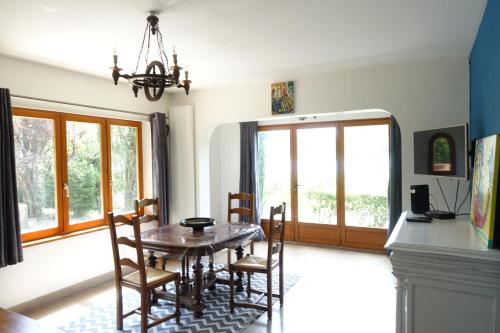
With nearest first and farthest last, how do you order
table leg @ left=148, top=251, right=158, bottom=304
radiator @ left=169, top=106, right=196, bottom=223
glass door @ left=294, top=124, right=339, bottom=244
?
table leg @ left=148, top=251, right=158, bottom=304 → radiator @ left=169, top=106, right=196, bottom=223 → glass door @ left=294, top=124, right=339, bottom=244

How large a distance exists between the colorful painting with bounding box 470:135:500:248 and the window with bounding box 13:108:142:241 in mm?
3813

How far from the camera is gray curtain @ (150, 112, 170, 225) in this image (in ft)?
14.9

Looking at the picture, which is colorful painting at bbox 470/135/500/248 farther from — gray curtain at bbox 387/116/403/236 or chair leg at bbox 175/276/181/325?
gray curtain at bbox 387/116/403/236

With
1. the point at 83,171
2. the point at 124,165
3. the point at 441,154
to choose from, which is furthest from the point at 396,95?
the point at 83,171

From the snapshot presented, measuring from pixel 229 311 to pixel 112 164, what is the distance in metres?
2.42

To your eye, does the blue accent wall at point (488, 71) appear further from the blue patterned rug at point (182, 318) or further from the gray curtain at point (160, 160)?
the gray curtain at point (160, 160)

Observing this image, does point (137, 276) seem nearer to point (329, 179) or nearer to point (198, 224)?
point (198, 224)

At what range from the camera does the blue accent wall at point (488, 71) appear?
1.84 m

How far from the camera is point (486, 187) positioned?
1552 millimetres

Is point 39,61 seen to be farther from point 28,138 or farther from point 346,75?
point 346,75

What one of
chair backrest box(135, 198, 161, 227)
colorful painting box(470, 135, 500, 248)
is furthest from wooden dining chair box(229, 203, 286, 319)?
colorful painting box(470, 135, 500, 248)

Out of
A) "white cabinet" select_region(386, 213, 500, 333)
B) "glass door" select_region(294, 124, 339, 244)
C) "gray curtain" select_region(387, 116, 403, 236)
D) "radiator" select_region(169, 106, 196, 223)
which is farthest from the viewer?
"glass door" select_region(294, 124, 339, 244)

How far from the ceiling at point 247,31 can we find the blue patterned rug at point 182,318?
248cm

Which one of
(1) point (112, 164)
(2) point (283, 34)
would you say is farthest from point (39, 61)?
(2) point (283, 34)
